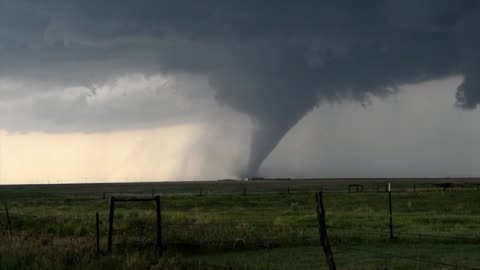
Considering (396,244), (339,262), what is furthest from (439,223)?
(339,262)

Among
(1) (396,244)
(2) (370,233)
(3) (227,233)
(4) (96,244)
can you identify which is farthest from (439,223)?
(4) (96,244)

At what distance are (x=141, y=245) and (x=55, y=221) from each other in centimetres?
1264

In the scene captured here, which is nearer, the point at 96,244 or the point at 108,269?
the point at 108,269

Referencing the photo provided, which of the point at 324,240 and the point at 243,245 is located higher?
the point at 324,240

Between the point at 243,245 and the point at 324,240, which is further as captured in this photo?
the point at 243,245

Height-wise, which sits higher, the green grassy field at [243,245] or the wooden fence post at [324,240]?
the wooden fence post at [324,240]

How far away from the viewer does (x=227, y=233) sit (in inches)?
1046

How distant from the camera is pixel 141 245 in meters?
21.9

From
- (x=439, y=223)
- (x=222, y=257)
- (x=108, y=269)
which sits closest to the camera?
(x=108, y=269)

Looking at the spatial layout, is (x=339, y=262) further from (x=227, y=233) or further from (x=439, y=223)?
(x=439, y=223)

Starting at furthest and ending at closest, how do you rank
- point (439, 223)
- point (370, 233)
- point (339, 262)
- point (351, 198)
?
point (351, 198)
point (439, 223)
point (370, 233)
point (339, 262)

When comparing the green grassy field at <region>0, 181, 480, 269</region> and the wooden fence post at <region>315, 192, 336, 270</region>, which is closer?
the wooden fence post at <region>315, 192, 336, 270</region>

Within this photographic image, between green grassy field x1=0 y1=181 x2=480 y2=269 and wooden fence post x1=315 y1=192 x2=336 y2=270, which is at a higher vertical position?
wooden fence post x1=315 y1=192 x2=336 y2=270

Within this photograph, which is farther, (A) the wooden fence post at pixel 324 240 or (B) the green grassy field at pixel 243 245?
(B) the green grassy field at pixel 243 245
